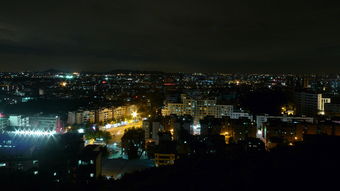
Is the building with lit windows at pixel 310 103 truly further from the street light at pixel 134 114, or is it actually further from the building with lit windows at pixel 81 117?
the building with lit windows at pixel 81 117

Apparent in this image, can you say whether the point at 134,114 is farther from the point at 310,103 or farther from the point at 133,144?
the point at 310,103

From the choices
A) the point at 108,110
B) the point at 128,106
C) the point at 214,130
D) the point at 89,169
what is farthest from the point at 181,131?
the point at 128,106

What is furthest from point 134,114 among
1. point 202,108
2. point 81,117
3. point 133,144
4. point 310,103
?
point 310,103

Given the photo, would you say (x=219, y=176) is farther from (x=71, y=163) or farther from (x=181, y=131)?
A: (x=181, y=131)

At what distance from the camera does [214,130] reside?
8766 mm

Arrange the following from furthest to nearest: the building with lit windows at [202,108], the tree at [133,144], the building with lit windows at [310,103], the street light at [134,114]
Answer: the street light at [134,114] → the building with lit windows at [310,103] → the building with lit windows at [202,108] → the tree at [133,144]

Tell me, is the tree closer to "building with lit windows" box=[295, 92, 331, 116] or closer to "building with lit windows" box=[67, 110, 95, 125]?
"building with lit windows" box=[67, 110, 95, 125]

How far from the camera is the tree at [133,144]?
24.1ft

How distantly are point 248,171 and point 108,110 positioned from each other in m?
9.62

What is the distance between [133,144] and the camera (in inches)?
304

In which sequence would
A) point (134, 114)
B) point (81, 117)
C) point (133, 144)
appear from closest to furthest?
point (133, 144) < point (81, 117) < point (134, 114)

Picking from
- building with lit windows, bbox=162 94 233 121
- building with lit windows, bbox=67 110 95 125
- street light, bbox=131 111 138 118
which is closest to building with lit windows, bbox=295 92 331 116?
building with lit windows, bbox=162 94 233 121

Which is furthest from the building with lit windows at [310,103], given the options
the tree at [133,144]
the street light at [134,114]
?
the tree at [133,144]

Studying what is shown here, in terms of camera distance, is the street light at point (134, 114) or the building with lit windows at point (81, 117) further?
the street light at point (134, 114)
